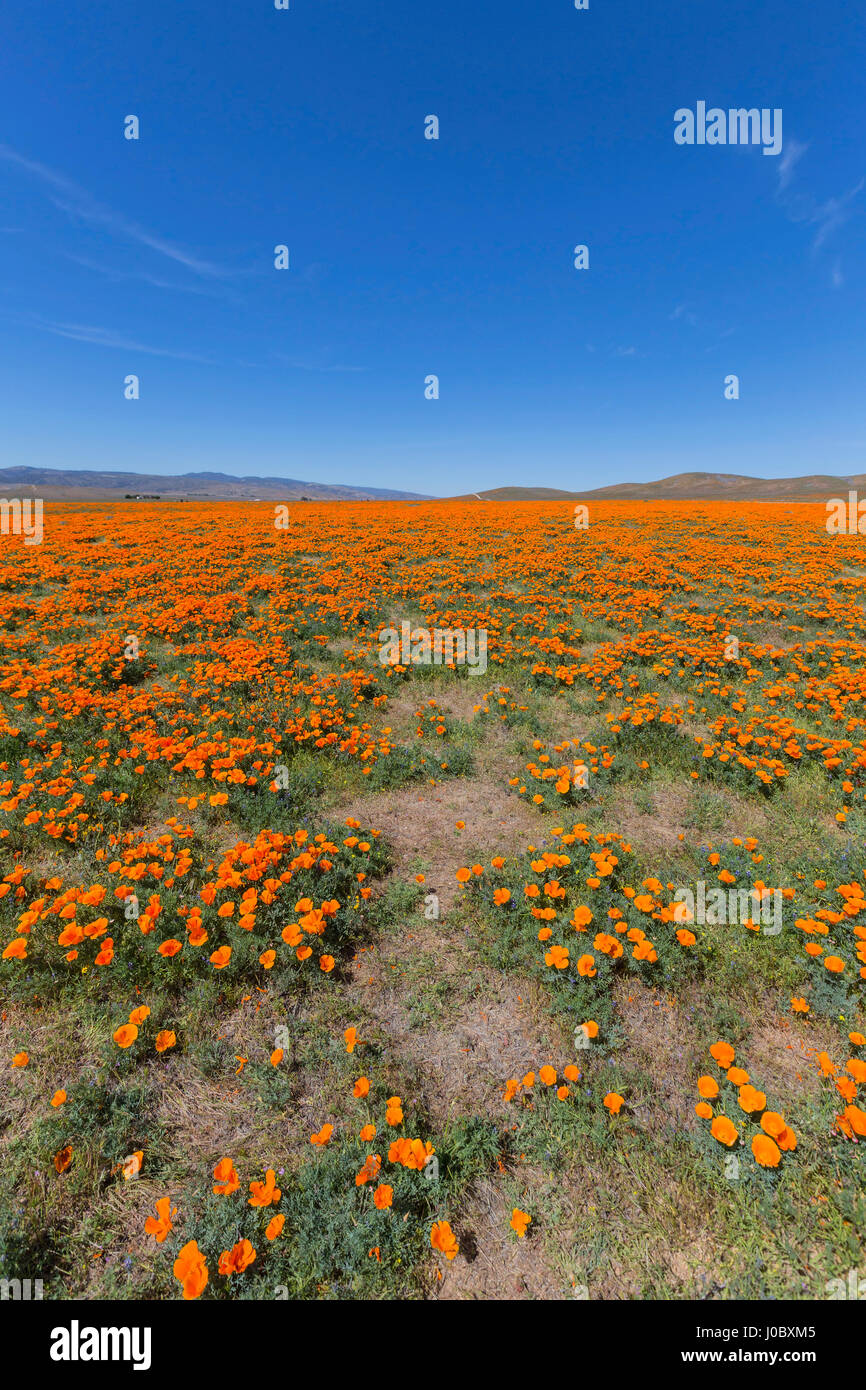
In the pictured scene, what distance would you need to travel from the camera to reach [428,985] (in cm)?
388

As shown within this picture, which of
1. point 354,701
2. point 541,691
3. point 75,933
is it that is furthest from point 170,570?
point 75,933

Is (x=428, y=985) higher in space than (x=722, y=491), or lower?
lower

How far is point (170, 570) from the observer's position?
1603 centimetres

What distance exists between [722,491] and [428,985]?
87.3 m

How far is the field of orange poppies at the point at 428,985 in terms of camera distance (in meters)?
2.51

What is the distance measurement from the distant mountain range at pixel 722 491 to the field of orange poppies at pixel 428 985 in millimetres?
61386

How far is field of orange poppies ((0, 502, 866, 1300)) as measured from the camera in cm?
251

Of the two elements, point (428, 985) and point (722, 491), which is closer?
point (428, 985)

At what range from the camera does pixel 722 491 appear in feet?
237

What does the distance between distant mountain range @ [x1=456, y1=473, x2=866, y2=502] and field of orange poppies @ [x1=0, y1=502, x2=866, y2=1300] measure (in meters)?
61.4

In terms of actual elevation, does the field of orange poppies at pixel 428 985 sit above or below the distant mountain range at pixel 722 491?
below

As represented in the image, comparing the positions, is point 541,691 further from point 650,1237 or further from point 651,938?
point 650,1237

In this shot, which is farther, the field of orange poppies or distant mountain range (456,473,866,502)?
distant mountain range (456,473,866,502)

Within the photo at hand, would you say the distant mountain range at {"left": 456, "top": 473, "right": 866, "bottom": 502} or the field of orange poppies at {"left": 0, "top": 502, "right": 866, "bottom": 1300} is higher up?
the distant mountain range at {"left": 456, "top": 473, "right": 866, "bottom": 502}
